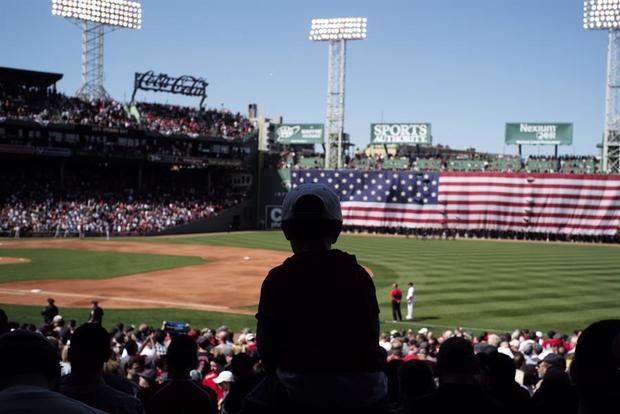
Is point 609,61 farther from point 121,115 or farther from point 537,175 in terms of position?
point 121,115

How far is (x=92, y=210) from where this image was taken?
5491 centimetres

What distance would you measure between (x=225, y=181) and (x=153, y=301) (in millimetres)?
47332

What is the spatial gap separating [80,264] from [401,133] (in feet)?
154

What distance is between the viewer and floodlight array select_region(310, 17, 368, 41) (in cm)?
6756

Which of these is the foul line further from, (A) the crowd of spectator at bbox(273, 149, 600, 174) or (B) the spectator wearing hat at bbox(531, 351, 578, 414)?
(A) the crowd of spectator at bbox(273, 149, 600, 174)

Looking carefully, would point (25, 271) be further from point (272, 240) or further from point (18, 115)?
point (18, 115)

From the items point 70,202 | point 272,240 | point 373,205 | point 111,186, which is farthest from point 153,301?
point 373,205

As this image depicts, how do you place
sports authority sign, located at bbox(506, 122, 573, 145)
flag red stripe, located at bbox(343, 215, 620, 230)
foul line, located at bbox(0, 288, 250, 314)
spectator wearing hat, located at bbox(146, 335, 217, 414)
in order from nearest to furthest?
spectator wearing hat, located at bbox(146, 335, 217, 414)
foul line, located at bbox(0, 288, 250, 314)
flag red stripe, located at bbox(343, 215, 620, 230)
sports authority sign, located at bbox(506, 122, 573, 145)

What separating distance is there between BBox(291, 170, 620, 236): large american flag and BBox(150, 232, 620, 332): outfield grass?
9.44 metres

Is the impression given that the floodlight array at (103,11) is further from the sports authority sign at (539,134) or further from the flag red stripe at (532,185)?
the sports authority sign at (539,134)

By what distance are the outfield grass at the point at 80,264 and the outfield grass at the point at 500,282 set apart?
10.6 meters

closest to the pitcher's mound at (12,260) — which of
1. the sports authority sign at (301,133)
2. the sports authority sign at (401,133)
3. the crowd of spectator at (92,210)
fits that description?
the crowd of spectator at (92,210)

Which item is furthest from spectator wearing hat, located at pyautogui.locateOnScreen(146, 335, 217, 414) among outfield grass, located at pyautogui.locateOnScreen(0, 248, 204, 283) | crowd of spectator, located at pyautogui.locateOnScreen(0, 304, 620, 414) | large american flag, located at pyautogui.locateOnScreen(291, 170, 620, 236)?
large american flag, located at pyautogui.locateOnScreen(291, 170, 620, 236)

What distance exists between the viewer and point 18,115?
53.8m
